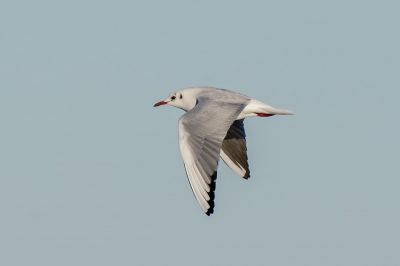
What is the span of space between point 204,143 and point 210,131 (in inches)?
18.4

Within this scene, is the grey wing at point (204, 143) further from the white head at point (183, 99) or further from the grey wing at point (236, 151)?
the grey wing at point (236, 151)

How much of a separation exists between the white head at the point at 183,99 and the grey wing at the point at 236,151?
1.12 meters

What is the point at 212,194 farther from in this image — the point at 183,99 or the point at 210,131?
the point at 183,99

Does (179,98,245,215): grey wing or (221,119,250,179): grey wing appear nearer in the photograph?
(179,98,245,215): grey wing

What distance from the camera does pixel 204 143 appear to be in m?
23.8

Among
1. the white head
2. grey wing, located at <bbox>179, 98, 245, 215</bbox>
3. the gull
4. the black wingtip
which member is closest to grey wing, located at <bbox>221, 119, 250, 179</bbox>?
the gull

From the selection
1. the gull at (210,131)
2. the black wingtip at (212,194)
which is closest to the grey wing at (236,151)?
the gull at (210,131)

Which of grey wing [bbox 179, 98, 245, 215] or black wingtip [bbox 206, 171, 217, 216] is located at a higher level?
grey wing [bbox 179, 98, 245, 215]

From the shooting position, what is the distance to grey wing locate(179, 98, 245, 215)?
22.9 m

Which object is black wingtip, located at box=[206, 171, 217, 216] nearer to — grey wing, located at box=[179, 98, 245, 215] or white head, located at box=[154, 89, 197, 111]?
grey wing, located at box=[179, 98, 245, 215]

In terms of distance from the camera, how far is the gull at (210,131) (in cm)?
2309

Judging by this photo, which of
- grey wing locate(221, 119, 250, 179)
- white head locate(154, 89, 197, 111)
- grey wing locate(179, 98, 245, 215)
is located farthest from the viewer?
grey wing locate(221, 119, 250, 179)

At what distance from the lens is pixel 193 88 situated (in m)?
28.8

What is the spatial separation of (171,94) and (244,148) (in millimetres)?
2156
